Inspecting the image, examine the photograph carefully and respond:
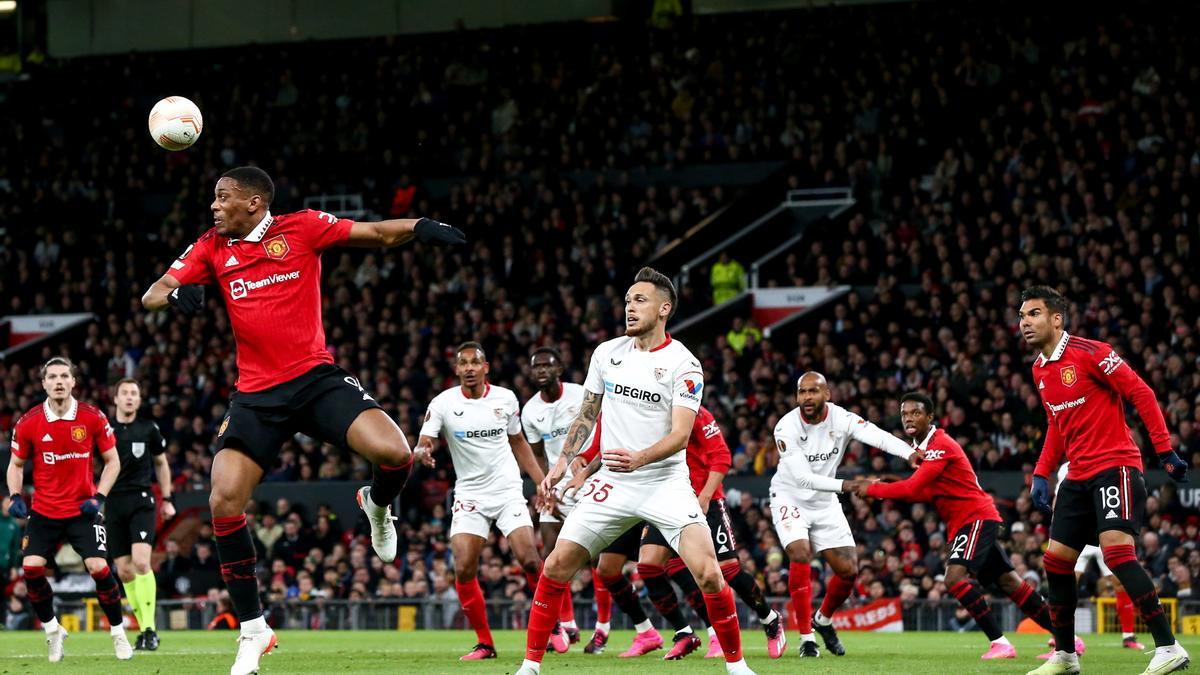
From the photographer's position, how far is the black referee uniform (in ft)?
54.7

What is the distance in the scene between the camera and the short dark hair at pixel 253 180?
10.2 m

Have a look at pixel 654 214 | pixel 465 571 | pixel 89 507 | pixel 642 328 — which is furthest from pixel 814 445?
pixel 654 214

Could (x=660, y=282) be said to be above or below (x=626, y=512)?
above

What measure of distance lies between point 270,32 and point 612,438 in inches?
1287

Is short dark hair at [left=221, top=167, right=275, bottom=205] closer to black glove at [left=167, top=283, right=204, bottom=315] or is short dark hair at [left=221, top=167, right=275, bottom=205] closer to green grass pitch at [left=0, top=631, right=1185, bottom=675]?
black glove at [left=167, top=283, right=204, bottom=315]

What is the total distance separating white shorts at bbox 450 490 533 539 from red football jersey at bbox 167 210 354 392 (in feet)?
17.0

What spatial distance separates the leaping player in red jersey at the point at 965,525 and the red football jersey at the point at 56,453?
307 inches

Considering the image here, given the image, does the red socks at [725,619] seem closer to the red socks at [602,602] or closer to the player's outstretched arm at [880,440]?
the player's outstretched arm at [880,440]

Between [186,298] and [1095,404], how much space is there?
6.28m

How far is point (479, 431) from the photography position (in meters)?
15.4

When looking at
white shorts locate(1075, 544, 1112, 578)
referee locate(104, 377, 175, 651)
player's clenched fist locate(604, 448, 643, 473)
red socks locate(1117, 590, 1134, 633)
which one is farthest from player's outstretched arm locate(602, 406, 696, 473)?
referee locate(104, 377, 175, 651)

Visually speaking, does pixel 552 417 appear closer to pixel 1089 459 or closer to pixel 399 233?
pixel 1089 459

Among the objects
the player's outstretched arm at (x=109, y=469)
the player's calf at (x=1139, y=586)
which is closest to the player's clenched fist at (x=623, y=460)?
the player's calf at (x=1139, y=586)

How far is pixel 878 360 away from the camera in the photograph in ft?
84.6
